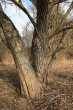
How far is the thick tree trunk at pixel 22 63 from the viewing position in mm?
2916

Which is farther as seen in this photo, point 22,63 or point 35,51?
point 35,51

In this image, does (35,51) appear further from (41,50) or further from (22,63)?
(22,63)

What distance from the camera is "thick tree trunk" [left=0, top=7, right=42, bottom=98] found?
292 centimetres

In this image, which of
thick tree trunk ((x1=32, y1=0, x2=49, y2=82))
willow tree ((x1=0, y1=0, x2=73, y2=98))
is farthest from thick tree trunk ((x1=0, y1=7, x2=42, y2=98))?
thick tree trunk ((x1=32, y1=0, x2=49, y2=82))

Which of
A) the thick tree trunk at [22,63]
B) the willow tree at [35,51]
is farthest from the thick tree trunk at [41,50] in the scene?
the thick tree trunk at [22,63]

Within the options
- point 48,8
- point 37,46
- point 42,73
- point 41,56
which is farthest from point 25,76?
point 48,8

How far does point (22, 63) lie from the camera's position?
296 centimetres

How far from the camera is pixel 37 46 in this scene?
121 inches

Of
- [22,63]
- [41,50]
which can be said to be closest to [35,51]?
[41,50]

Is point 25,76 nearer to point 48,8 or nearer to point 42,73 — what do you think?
point 42,73

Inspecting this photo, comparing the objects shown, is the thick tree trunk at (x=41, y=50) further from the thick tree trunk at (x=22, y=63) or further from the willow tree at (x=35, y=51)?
the thick tree trunk at (x=22, y=63)

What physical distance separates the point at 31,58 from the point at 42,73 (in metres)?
0.58

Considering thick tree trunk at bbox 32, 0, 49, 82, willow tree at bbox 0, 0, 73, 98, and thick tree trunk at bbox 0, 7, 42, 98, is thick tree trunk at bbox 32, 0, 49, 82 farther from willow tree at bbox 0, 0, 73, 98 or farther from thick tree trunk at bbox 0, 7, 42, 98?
thick tree trunk at bbox 0, 7, 42, 98

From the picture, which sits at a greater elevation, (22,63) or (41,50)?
(41,50)
